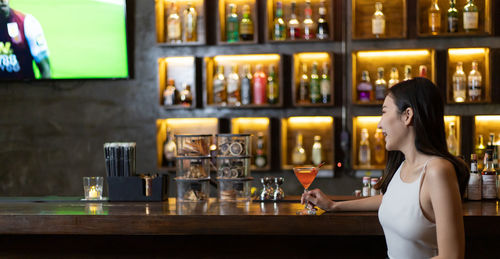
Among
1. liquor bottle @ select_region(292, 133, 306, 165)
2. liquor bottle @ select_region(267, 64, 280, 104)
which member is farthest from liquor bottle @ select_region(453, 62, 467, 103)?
liquor bottle @ select_region(267, 64, 280, 104)

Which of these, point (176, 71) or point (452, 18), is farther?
point (176, 71)

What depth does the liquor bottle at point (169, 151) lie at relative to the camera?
4.33m

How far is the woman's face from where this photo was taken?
176cm

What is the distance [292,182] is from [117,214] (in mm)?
2147

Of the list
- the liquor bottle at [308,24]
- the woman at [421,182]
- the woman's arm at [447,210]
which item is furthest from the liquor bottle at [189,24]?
the woman's arm at [447,210]

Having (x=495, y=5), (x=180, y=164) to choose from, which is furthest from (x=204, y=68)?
(x=495, y=5)

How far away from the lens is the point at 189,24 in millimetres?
4293

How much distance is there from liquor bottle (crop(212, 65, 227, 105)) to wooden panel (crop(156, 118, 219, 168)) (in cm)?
17

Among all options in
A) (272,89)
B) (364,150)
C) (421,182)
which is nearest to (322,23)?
(272,89)

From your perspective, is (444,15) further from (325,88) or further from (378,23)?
(325,88)

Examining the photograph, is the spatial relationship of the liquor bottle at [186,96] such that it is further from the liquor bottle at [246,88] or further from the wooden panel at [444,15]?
the wooden panel at [444,15]

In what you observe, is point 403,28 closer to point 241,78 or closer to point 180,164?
point 241,78

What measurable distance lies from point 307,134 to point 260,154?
37 cm

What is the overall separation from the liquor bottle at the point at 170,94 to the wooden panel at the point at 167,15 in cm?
29
